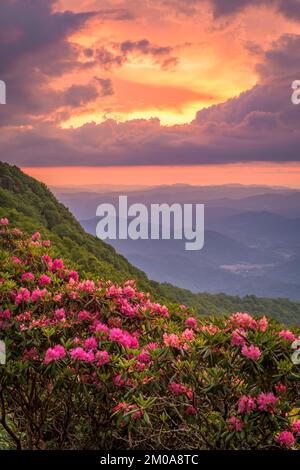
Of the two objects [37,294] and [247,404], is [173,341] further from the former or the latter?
[37,294]

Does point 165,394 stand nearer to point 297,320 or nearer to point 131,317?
point 131,317

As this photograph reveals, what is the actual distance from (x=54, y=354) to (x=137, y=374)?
80 centimetres

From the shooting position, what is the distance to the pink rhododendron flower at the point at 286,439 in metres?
4.73

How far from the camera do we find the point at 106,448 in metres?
5.59

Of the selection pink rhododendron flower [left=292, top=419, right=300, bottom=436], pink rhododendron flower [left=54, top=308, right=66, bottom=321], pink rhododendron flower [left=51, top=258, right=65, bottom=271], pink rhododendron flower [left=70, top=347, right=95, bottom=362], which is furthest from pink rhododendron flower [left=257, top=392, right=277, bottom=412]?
pink rhododendron flower [left=51, top=258, right=65, bottom=271]

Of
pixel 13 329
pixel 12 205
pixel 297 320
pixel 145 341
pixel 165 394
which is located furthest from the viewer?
pixel 297 320

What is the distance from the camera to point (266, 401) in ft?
15.1

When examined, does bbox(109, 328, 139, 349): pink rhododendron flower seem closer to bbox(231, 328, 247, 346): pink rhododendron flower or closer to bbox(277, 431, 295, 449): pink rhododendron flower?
bbox(231, 328, 247, 346): pink rhododendron flower

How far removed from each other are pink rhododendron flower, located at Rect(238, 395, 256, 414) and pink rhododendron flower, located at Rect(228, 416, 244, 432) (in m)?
0.10

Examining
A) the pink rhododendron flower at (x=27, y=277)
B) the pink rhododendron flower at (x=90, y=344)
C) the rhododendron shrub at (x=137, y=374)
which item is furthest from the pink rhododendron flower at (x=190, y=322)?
the pink rhododendron flower at (x=27, y=277)

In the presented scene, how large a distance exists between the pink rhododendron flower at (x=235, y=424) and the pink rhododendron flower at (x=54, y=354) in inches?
64.7

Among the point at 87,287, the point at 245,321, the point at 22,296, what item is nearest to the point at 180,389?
the point at 245,321
